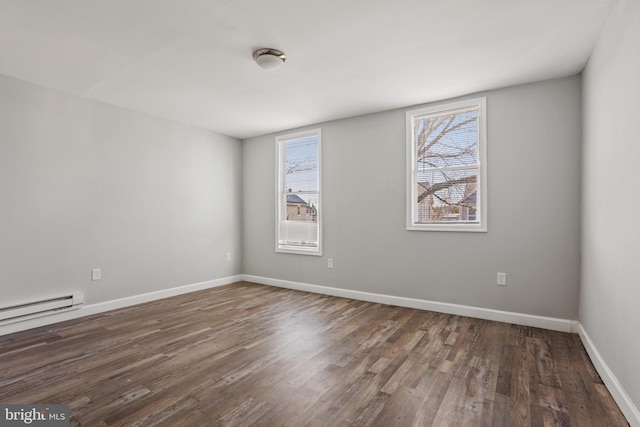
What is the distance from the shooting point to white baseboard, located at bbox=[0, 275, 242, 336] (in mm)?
3112

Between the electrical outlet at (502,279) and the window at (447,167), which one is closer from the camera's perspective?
the electrical outlet at (502,279)

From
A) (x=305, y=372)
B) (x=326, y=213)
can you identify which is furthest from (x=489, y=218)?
(x=305, y=372)

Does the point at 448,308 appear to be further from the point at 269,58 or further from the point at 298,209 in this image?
the point at 269,58

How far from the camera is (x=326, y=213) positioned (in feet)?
15.1

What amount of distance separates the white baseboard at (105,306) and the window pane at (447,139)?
11.8ft

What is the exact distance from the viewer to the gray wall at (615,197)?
1.72m

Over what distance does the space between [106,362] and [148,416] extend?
941mm

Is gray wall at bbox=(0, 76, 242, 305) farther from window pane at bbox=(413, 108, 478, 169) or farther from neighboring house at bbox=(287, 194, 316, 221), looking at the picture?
window pane at bbox=(413, 108, 478, 169)

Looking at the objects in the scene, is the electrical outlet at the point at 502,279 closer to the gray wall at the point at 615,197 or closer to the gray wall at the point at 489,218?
the gray wall at the point at 489,218

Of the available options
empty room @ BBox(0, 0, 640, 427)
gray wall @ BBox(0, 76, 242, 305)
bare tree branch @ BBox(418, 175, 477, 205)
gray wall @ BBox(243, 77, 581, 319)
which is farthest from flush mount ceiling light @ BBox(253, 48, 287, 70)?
gray wall @ BBox(0, 76, 242, 305)

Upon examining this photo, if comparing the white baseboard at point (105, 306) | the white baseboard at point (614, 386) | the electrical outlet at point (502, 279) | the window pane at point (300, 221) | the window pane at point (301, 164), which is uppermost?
the window pane at point (301, 164)

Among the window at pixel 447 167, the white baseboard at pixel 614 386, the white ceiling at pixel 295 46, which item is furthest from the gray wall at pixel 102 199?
the white baseboard at pixel 614 386

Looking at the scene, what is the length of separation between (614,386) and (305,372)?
6.26 ft

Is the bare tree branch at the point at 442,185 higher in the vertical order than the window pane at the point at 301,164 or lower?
lower
